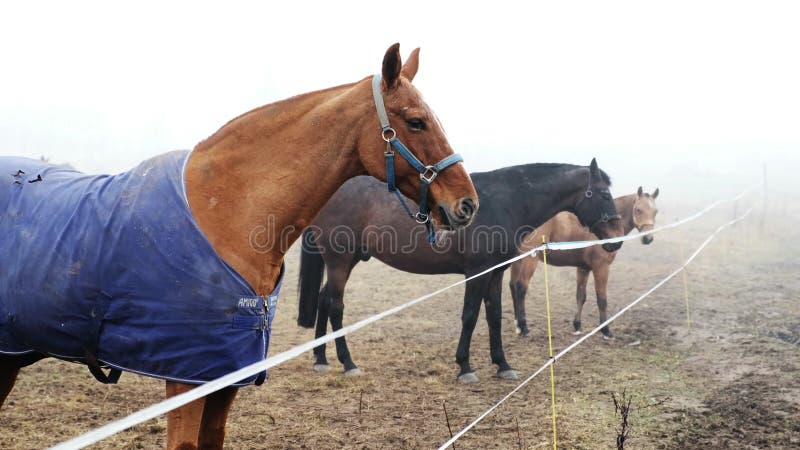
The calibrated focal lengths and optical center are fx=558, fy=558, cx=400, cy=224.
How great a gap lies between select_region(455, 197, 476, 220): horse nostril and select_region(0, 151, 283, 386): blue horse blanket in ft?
2.93

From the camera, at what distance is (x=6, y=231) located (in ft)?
7.59

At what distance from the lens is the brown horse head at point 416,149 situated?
2416 mm

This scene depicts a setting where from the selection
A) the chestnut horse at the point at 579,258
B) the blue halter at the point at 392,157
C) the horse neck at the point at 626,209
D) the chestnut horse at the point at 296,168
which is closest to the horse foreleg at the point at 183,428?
the chestnut horse at the point at 296,168

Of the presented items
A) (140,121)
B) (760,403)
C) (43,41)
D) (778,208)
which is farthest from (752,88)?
(43,41)

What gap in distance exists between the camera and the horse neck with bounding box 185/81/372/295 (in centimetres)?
224

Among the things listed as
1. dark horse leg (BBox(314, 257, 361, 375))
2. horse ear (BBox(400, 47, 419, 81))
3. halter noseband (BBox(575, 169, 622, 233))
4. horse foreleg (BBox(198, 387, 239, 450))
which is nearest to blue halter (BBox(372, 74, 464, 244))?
horse ear (BBox(400, 47, 419, 81))

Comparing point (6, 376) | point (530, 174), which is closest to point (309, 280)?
point (530, 174)

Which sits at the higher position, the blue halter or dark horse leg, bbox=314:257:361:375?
the blue halter

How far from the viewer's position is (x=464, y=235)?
6.13 meters

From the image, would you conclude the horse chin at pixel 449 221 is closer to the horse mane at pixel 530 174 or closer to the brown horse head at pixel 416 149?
the brown horse head at pixel 416 149

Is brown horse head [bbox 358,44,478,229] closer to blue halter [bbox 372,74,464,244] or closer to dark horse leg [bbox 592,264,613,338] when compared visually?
Answer: blue halter [bbox 372,74,464,244]

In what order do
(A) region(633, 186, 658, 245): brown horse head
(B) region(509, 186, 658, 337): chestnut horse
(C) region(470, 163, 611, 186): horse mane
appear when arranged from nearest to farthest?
(C) region(470, 163, 611, 186): horse mane < (B) region(509, 186, 658, 337): chestnut horse < (A) region(633, 186, 658, 245): brown horse head

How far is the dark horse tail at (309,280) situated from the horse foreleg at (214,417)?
4.26 metres

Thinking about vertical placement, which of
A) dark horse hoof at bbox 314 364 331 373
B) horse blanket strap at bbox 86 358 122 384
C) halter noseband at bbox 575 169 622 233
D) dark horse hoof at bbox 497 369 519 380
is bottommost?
dark horse hoof at bbox 497 369 519 380
